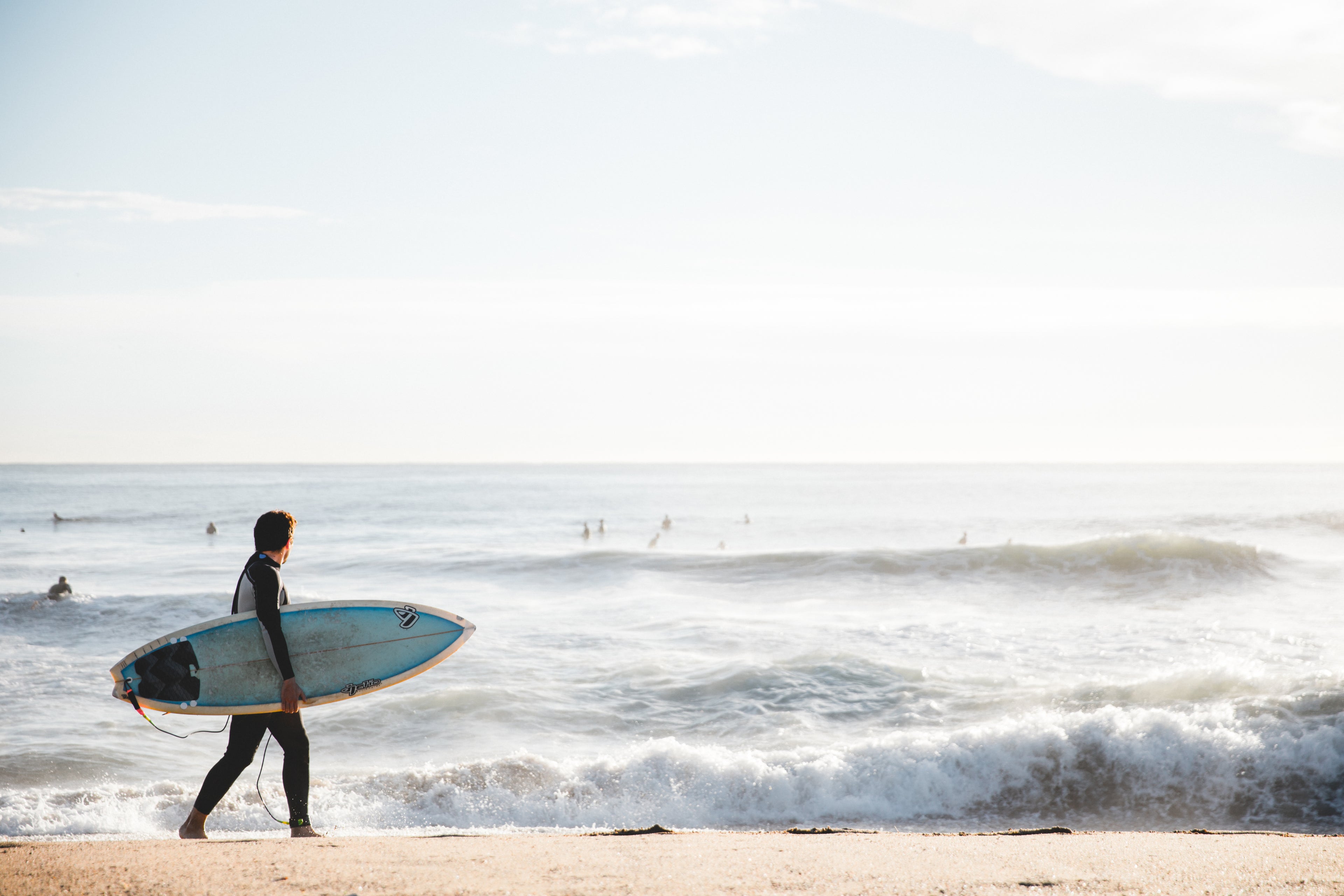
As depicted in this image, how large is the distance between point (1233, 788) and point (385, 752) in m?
7.80

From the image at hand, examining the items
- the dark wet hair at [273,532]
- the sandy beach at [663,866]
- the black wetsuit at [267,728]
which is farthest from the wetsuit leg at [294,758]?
the dark wet hair at [273,532]

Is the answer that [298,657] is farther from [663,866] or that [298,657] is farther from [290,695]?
[663,866]

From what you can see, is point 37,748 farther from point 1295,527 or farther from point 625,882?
point 1295,527

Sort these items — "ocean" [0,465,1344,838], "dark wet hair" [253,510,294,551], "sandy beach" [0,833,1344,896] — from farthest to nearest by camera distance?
"ocean" [0,465,1344,838], "dark wet hair" [253,510,294,551], "sandy beach" [0,833,1344,896]

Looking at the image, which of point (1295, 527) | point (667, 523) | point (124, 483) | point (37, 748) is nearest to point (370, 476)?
point (124, 483)

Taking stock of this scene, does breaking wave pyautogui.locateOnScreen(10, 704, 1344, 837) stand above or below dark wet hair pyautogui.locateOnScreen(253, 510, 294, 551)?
below

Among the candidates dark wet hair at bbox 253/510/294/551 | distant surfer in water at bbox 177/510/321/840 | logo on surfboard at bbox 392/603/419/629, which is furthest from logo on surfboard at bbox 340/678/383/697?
dark wet hair at bbox 253/510/294/551

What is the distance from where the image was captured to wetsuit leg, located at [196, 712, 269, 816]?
15.2 ft

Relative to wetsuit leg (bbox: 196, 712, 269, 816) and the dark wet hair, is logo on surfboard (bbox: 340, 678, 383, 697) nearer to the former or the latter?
wetsuit leg (bbox: 196, 712, 269, 816)

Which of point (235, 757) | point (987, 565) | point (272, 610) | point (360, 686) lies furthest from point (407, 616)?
point (987, 565)

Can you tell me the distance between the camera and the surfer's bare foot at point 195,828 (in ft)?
15.7

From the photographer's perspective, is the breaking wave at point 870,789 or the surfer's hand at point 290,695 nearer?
the surfer's hand at point 290,695

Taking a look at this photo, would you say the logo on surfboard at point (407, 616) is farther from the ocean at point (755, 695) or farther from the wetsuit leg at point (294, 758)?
the ocean at point (755, 695)

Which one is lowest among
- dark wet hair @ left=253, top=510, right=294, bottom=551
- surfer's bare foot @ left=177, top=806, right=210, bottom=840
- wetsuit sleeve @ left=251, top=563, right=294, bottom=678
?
surfer's bare foot @ left=177, top=806, right=210, bottom=840
